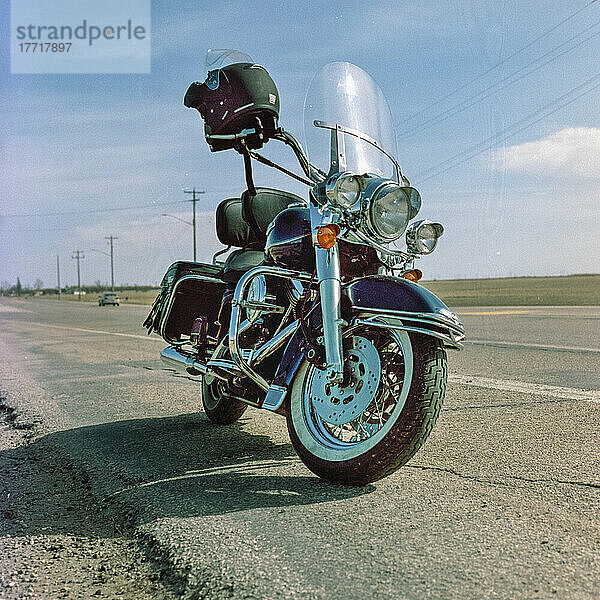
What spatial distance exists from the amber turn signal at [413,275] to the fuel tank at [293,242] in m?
0.49

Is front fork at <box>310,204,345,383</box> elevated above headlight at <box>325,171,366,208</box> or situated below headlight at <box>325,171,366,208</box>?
below

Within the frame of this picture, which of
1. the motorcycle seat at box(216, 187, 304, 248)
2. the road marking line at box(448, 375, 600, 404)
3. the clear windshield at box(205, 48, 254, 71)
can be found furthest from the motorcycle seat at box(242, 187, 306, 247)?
the road marking line at box(448, 375, 600, 404)

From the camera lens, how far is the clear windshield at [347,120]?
143 inches

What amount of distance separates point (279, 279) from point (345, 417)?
2.95 feet

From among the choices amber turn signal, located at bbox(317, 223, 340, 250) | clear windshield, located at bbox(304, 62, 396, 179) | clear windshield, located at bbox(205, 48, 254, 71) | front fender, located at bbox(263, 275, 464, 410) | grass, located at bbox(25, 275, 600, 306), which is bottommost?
grass, located at bbox(25, 275, 600, 306)

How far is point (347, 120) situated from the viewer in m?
3.68

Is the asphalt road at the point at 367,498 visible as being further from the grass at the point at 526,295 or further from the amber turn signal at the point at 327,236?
the grass at the point at 526,295

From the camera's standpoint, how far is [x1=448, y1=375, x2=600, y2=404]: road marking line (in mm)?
5355

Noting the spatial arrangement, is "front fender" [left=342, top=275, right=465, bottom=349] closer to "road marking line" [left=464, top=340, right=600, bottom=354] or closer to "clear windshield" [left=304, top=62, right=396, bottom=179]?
"clear windshield" [left=304, top=62, right=396, bottom=179]

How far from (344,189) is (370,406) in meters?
1.02

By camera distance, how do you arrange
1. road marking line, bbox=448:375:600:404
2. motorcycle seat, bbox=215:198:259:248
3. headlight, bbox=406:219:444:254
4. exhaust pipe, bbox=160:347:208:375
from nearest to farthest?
headlight, bbox=406:219:444:254
exhaust pipe, bbox=160:347:208:375
motorcycle seat, bbox=215:198:259:248
road marking line, bbox=448:375:600:404

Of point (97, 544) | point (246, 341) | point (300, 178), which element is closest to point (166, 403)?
point (246, 341)

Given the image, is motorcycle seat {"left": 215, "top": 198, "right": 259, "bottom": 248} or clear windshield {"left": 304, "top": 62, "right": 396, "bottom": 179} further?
motorcycle seat {"left": 215, "top": 198, "right": 259, "bottom": 248}

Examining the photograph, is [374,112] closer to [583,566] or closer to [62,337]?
[583,566]
